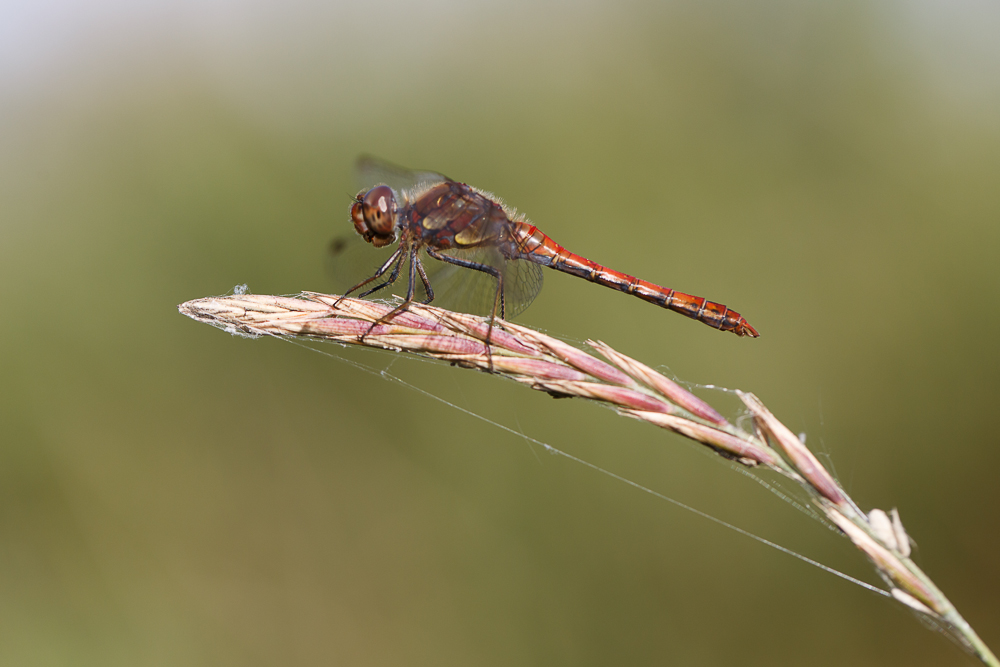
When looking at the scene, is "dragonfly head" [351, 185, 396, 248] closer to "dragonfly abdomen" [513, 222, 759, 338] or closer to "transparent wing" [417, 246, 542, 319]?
"transparent wing" [417, 246, 542, 319]

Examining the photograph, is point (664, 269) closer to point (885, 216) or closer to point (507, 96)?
point (885, 216)

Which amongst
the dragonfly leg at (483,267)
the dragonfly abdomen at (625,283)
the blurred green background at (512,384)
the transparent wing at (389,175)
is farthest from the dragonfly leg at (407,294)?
the blurred green background at (512,384)

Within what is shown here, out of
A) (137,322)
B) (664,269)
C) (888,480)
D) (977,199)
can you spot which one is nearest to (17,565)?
(137,322)

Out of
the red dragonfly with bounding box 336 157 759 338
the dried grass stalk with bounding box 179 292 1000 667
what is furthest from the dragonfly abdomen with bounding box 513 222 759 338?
the dried grass stalk with bounding box 179 292 1000 667

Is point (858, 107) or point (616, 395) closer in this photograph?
point (616, 395)

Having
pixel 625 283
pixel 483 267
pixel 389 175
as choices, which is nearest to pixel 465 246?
pixel 483 267
